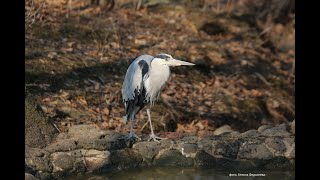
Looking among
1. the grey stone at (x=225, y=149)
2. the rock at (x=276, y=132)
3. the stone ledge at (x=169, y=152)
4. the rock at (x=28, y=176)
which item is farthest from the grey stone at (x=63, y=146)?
the rock at (x=276, y=132)

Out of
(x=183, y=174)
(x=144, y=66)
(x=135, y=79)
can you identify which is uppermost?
(x=144, y=66)

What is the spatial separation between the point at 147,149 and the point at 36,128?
134cm

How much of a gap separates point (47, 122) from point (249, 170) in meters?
2.48

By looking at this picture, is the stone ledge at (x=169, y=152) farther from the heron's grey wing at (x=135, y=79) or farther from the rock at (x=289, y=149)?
the heron's grey wing at (x=135, y=79)

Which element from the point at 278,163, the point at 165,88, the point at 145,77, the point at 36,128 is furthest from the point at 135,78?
the point at 165,88

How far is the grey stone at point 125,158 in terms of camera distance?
705 cm

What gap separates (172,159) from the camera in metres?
7.27

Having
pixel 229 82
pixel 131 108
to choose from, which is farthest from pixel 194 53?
pixel 131 108

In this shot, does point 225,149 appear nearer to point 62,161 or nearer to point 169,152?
point 169,152

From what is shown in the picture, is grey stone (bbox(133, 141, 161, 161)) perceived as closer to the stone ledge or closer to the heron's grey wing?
the stone ledge

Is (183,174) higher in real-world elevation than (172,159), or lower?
lower

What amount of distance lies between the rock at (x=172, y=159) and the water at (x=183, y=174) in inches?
2.4

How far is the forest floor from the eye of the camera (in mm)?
9836

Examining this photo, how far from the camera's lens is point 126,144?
7305 millimetres
